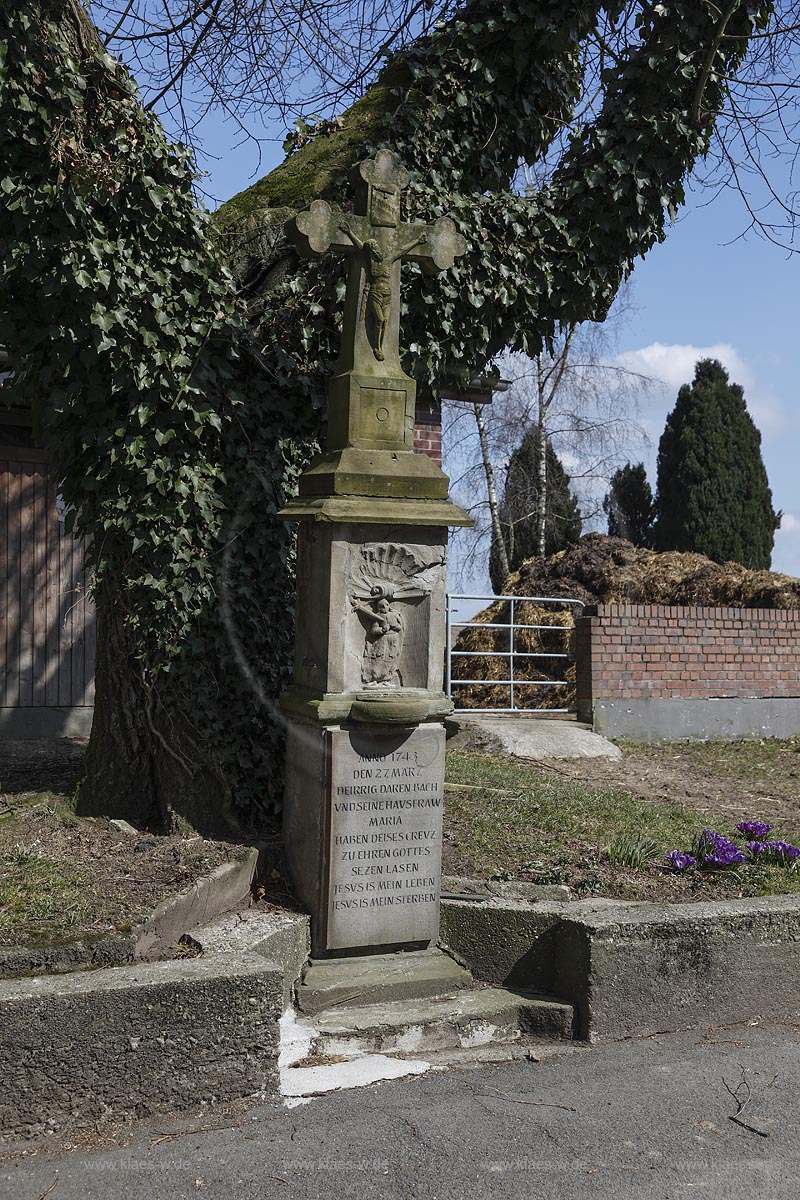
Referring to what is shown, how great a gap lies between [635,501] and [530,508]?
12.9 feet

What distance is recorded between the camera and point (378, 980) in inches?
176

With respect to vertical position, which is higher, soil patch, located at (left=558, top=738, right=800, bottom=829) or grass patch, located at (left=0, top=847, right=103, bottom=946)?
soil patch, located at (left=558, top=738, right=800, bottom=829)

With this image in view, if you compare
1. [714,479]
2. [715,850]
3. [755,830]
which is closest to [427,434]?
[755,830]

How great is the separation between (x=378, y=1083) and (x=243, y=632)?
89.0 inches

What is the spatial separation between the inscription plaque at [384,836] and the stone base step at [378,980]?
80 mm

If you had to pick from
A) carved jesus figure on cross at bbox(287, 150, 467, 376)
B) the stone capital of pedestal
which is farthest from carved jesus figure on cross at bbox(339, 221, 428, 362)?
the stone capital of pedestal

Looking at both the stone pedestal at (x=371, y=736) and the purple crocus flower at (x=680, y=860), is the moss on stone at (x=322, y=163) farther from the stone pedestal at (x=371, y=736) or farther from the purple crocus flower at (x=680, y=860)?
the purple crocus flower at (x=680, y=860)

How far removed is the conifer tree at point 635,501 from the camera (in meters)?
26.7

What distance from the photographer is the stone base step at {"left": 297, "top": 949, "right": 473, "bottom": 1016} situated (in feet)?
14.3

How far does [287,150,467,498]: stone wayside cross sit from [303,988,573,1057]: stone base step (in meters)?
2.11

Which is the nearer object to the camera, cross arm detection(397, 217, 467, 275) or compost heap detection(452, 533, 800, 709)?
cross arm detection(397, 217, 467, 275)

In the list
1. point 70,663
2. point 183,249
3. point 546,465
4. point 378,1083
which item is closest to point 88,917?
point 378,1083

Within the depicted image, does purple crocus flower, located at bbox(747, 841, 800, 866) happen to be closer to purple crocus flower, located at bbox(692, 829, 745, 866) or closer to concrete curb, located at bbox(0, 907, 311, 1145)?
purple crocus flower, located at bbox(692, 829, 745, 866)

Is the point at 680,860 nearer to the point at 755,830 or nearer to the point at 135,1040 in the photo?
the point at 755,830
